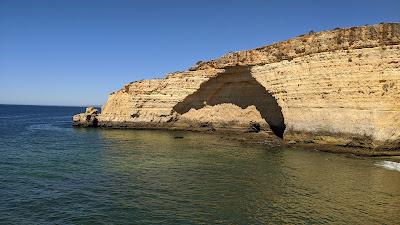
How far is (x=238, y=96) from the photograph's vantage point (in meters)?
41.9

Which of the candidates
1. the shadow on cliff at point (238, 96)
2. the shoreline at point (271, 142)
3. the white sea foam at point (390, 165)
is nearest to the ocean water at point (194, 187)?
the white sea foam at point (390, 165)

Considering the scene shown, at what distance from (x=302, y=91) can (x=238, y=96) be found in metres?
12.3

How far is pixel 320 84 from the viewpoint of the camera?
2888 cm

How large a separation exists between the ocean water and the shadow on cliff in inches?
478

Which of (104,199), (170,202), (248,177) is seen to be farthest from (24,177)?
(248,177)

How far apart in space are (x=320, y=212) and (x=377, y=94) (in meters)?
15.6

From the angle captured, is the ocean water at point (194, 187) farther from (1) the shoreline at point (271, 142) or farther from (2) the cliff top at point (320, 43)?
(2) the cliff top at point (320, 43)

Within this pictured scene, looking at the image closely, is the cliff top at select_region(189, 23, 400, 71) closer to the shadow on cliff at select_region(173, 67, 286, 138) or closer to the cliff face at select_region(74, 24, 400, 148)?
the cliff face at select_region(74, 24, 400, 148)

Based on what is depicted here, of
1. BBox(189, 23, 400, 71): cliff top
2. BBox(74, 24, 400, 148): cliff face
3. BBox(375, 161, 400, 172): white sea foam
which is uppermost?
BBox(189, 23, 400, 71): cliff top

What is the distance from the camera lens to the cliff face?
1005 inches

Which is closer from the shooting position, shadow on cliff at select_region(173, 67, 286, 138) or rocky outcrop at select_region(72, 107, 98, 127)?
shadow on cliff at select_region(173, 67, 286, 138)

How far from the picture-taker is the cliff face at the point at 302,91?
2553 cm

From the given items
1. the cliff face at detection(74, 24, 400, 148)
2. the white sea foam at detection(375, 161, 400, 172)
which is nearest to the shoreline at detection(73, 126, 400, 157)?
the cliff face at detection(74, 24, 400, 148)

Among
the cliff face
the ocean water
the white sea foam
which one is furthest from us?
the cliff face
